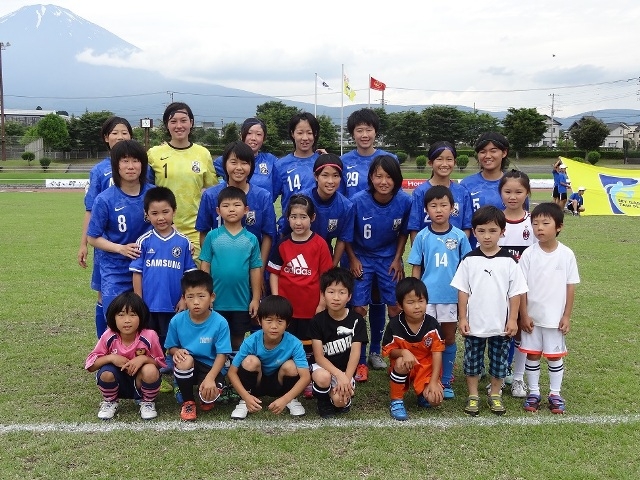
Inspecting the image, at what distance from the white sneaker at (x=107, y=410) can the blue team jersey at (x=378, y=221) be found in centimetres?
223

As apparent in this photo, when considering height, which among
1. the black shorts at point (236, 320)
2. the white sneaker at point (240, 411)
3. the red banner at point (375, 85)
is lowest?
the white sneaker at point (240, 411)

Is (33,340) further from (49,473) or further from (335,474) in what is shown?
(335,474)

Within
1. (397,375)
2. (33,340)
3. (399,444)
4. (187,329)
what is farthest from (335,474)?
(33,340)

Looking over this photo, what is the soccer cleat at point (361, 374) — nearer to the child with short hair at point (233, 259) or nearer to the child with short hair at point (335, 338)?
the child with short hair at point (335, 338)

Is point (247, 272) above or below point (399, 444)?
above

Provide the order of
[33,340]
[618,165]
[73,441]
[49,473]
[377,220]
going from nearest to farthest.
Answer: [49,473] < [73,441] < [377,220] < [33,340] < [618,165]

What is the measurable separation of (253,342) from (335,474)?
3.89 feet

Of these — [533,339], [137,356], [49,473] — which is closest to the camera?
[49,473]

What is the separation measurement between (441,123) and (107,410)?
5012cm

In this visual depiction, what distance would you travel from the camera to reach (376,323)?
507 centimetres

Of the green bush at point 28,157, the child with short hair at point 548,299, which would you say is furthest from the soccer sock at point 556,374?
the green bush at point 28,157

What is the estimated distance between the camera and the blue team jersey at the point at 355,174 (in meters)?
4.97

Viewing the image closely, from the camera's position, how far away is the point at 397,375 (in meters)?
3.91

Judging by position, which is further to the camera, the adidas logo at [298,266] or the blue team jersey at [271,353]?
the adidas logo at [298,266]
